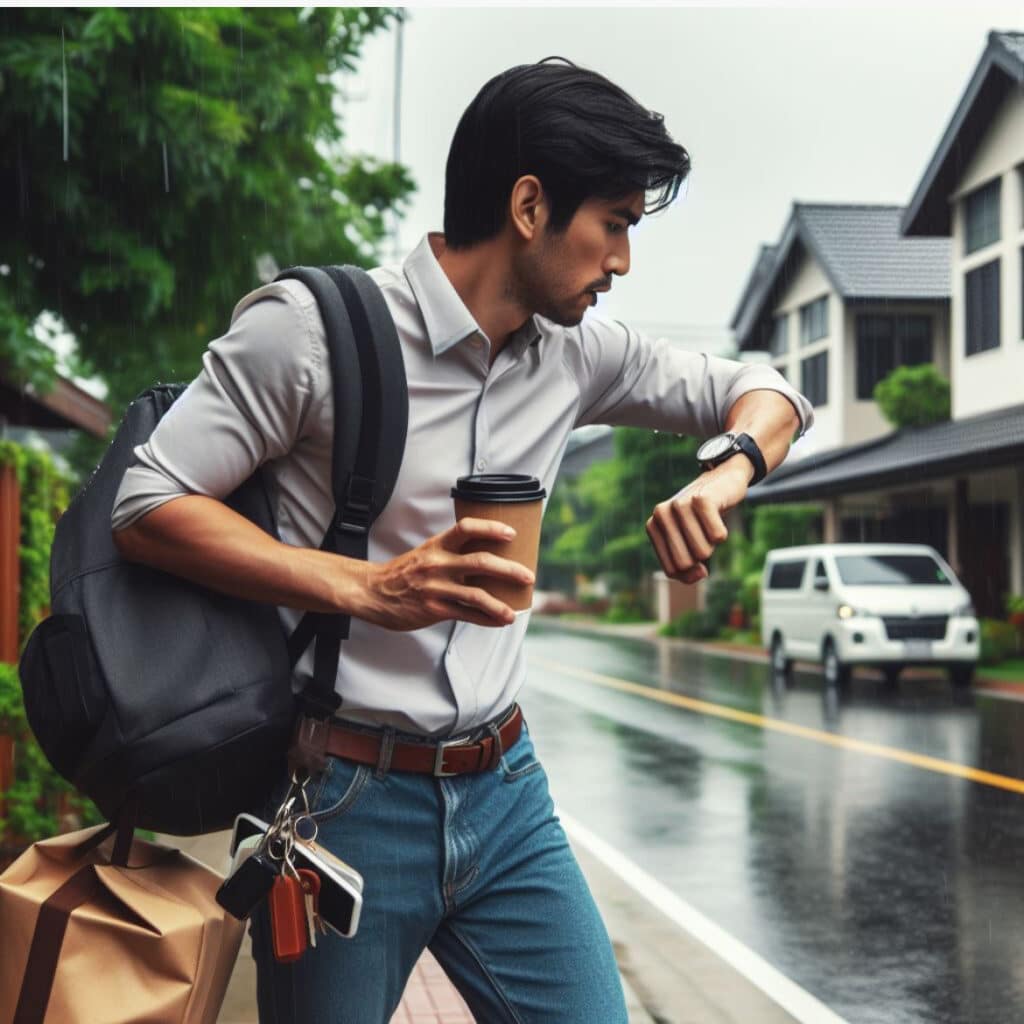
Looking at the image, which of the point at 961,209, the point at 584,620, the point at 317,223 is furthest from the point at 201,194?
the point at 584,620

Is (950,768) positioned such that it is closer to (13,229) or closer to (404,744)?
(13,229)

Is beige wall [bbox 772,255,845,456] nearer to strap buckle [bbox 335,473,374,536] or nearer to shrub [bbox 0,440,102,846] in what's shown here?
shrub [bbox 0,440,102,846]

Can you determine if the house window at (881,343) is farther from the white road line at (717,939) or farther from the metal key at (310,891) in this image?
the metal key at (310,891)

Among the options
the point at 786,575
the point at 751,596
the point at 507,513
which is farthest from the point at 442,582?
the point at 751,596

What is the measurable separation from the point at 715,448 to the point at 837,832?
6.78 metres

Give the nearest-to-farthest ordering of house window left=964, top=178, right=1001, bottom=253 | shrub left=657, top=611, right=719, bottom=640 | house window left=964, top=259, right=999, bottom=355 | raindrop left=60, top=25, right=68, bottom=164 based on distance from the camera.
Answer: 1. raindrop left=60, top=25, right=68, bottom=164
2. house window left=964, top=259, right=999, bottom=355
3. house window left=964, top=178, right=1001, bottom=253
4. shrub left=657, top=611, right=719, bottom=640

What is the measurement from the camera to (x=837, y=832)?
8430mm

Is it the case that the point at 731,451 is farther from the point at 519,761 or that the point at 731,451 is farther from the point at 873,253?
the point at 873,253

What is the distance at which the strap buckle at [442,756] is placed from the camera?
6.66 ft

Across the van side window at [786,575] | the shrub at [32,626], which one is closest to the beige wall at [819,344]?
the van side window at [786,575]

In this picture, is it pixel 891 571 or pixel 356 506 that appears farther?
pixel 891 571

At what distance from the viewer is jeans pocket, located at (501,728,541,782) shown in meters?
2.16

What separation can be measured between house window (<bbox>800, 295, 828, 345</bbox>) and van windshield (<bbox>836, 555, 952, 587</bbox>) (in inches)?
618

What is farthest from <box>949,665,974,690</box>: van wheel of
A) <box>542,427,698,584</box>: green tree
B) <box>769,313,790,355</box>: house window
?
<box>769,313,790,355</box>: house window
